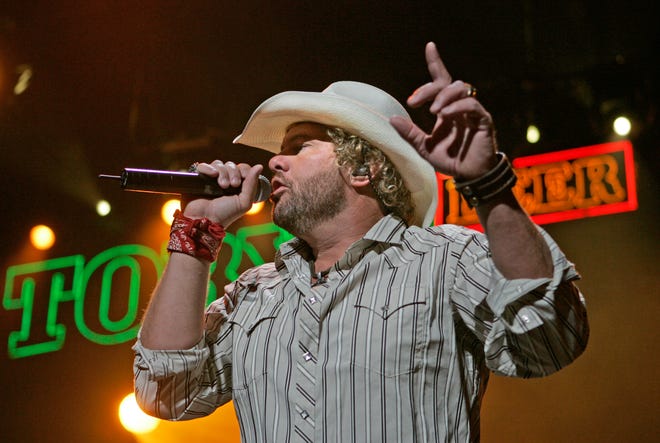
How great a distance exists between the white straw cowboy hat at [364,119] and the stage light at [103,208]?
344 centimetres

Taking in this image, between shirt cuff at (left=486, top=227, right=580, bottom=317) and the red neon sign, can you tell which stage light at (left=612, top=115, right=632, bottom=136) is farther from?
shirt cuff at (left=486, top=227, right=580, bottom=317)

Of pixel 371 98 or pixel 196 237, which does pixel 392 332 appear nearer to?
pixel 196 237

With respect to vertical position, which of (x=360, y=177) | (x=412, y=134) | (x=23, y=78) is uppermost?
(x=23, y=78)

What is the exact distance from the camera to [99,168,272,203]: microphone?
73.3 inches

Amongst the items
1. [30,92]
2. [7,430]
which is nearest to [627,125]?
[30,92]

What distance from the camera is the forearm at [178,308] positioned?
5.74ft

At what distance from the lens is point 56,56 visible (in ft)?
15.2

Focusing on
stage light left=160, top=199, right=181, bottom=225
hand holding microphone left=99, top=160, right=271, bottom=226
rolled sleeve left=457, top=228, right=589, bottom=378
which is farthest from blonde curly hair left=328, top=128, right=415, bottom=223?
stage light left=160, top=199, right=181, bottom=225

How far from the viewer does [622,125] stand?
14.0 feet

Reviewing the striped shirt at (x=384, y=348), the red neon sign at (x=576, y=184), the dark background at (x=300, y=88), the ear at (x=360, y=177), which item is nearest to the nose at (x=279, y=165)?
the ear at (x=360, y=177)

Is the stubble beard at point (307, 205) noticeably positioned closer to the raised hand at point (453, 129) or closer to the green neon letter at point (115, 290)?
the raised hand at point (453, 129)

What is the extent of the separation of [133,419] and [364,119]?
3.48 m

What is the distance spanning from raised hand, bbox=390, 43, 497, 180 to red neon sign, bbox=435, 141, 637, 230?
2.94 m

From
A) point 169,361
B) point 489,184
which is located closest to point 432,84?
point 489,184
